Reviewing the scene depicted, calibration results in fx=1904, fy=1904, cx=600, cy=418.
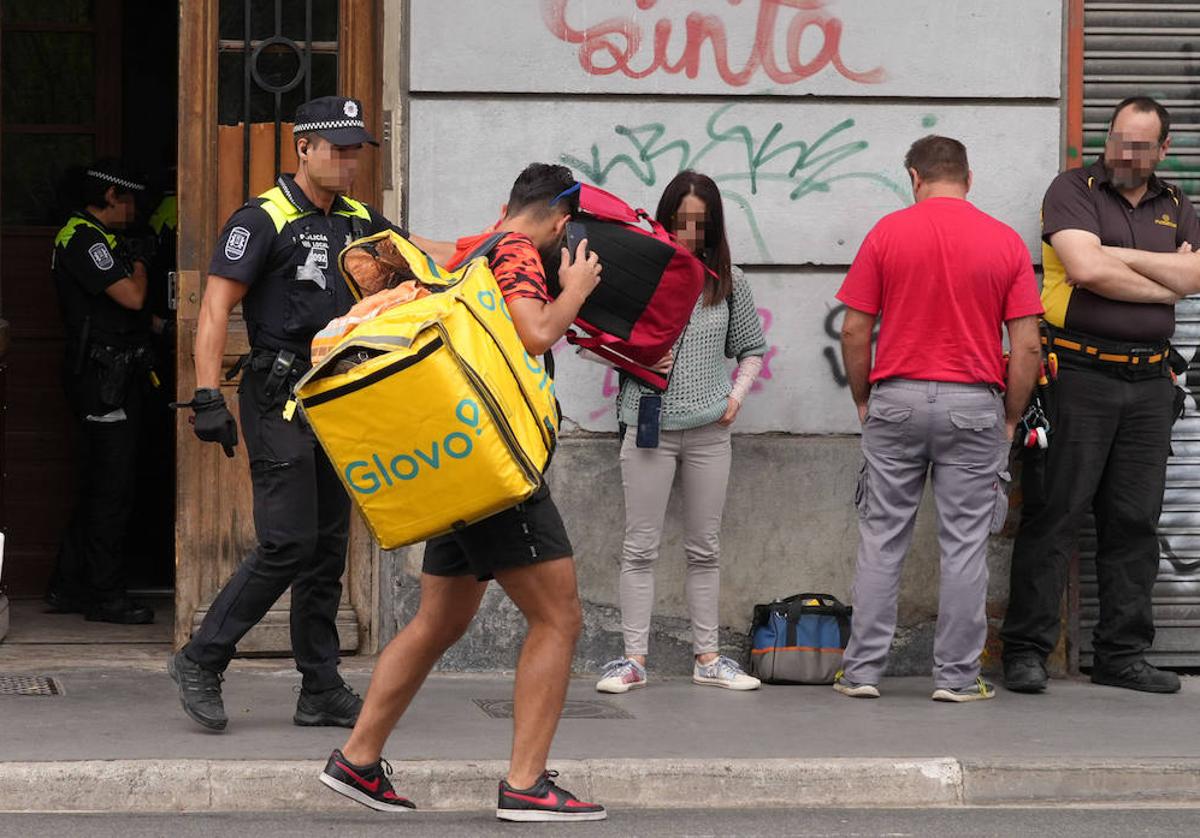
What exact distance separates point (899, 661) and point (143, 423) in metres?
4.03

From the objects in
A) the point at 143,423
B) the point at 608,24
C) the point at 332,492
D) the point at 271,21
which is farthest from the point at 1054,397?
the point at 143,423

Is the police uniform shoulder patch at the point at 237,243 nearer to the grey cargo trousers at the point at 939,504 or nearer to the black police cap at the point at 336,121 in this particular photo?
the black police cap at the point at 336,121

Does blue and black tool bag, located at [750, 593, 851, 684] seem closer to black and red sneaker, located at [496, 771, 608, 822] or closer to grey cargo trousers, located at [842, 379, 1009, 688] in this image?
grey cargo trousers, located at [842, 379, 1009, 688]

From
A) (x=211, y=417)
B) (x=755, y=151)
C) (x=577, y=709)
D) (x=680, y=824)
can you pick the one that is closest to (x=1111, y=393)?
(x=755, y=151)

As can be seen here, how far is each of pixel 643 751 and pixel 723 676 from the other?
1.41 m

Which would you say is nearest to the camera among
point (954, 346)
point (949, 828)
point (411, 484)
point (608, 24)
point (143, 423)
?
point (411, 484)

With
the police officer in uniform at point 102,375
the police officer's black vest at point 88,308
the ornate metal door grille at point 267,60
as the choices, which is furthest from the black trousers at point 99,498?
the ornate metal door grille at point 267,60

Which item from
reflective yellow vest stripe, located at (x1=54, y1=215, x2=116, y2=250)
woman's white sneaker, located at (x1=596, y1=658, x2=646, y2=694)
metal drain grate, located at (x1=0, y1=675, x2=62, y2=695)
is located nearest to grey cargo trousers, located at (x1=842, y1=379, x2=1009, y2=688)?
woman's white sneaker, located at (x1=596, y1=658, x2=646, y2=694)

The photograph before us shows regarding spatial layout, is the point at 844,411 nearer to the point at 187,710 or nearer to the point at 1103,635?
the point at 1103,635

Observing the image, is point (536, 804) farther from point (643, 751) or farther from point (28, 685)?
point (28, 685)

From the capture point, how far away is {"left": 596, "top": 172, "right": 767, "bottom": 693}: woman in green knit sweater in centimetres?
764

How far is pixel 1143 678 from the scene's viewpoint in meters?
7.89

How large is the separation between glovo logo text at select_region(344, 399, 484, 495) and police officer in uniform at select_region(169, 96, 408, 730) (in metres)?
1.33

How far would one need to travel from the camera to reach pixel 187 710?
21.4ft
